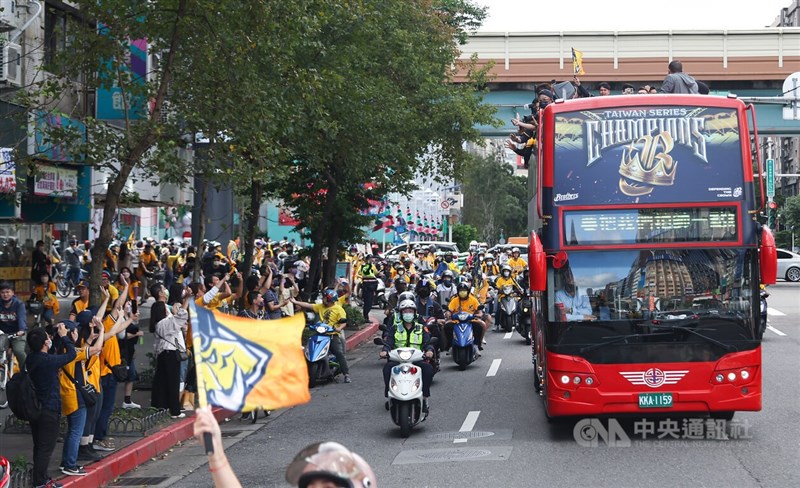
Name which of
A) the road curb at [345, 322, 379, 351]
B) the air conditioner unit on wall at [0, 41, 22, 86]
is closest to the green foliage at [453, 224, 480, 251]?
the road curb at [345, 322, 379, 351]

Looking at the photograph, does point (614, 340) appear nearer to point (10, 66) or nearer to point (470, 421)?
point (470, 421)

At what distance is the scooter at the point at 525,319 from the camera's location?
2386cm

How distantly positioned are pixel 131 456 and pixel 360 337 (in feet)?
50.2

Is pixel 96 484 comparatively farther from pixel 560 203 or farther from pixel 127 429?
pixel 560 203

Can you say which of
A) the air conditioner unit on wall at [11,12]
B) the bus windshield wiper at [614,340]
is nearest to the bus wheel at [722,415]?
the bus windshield wiper at [614,340]

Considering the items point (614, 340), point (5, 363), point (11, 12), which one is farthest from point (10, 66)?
point (614, 340)

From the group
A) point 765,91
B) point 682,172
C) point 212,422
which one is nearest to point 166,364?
point 682,172

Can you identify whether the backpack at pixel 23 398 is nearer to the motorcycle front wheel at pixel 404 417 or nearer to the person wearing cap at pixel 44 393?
the person wearing cap at pixel 44 393

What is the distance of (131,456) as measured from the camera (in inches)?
477

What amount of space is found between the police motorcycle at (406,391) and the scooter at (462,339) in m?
5.79

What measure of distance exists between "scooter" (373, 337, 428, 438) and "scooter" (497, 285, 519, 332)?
1320 centimetres

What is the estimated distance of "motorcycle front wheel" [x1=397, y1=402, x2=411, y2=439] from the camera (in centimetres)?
1330

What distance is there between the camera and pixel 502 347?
2409 centimetres

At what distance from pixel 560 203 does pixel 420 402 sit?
3173mm
